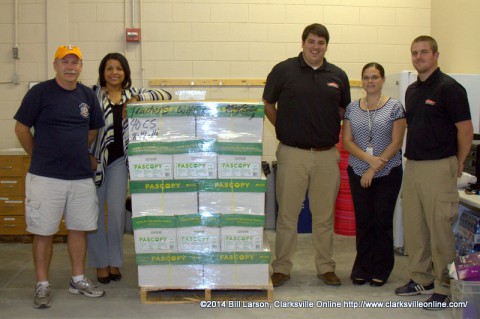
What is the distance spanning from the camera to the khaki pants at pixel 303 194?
363cm

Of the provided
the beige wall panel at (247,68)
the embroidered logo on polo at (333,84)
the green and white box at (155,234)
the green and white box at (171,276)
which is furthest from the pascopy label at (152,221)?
the beige wall panel at (247,68)

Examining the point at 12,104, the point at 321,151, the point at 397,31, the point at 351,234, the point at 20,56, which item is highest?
the point at 397,31

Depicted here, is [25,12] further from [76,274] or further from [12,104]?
[76,274]

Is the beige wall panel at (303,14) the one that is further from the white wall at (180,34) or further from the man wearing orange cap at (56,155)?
the man wearing orange cap at (56,155)

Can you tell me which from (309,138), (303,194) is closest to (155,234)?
→ (303,194)

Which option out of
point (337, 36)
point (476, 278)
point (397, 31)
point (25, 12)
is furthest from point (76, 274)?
point (397, 31)

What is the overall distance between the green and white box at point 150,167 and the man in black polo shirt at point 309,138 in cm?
88

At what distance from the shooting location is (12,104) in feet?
18.4

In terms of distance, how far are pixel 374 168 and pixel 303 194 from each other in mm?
535

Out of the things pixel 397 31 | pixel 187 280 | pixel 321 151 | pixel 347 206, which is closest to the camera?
pixel 187 280

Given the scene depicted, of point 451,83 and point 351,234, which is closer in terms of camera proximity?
point 451,83

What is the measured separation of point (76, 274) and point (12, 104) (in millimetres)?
2831

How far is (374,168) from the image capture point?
352cm

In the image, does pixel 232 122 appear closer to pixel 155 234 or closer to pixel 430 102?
pixel 155 234
